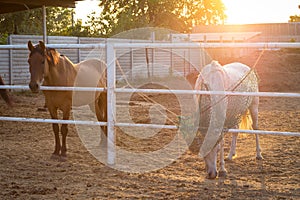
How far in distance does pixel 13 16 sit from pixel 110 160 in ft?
59.1

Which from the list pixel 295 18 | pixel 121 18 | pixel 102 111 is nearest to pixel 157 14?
pixel 121 18

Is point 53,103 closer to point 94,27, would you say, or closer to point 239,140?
point 239,140

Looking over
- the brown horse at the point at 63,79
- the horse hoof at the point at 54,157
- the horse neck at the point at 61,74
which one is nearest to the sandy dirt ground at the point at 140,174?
the horse hoof at the point at 54,157

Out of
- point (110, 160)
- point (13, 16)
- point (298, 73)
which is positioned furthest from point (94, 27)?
point (110, 160)

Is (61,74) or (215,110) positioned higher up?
(61,74)

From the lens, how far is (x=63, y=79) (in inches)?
253

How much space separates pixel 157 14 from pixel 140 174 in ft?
127

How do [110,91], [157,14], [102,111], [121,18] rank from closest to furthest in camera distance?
[110,91]
[102,111]
[121,18]
[157,14]

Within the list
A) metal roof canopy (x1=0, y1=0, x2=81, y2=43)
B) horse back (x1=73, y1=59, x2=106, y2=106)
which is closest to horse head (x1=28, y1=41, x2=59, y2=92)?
horse back (x1=73, y1=59, x2=106, y2=106)

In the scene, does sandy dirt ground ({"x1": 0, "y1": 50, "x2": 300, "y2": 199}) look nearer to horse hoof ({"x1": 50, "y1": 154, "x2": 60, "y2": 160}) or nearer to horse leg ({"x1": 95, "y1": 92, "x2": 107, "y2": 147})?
horse hoof ({"x1": 50, "y1": 154, "x2": 60, "y2": 160})

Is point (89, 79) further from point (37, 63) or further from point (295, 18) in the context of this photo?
point (295, 18)

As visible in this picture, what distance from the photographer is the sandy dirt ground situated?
4.71 meters

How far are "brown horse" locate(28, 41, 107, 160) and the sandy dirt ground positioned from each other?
0.51 metres

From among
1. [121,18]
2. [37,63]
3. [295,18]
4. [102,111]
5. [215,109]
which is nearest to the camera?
[215,109]
